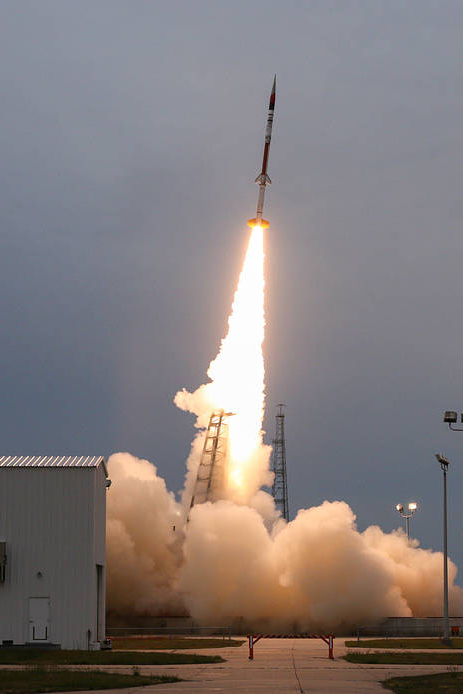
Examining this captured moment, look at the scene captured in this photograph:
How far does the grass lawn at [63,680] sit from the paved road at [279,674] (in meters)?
1.18

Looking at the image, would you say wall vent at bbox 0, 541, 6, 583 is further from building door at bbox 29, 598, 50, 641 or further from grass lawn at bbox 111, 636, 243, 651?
grass lawn at bbox 111, 636, 243, 651

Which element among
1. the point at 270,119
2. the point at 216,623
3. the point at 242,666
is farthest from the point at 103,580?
the point at 270,119

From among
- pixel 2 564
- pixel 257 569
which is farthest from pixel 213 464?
pixel 2 564

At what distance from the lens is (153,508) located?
85.2 metres

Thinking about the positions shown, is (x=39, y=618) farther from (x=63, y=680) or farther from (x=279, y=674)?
(x=279, y=674)

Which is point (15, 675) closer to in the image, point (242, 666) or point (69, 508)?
point (242, 666)

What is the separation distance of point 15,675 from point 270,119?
140ft

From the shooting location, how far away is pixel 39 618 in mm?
55500

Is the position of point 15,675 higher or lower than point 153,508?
lower

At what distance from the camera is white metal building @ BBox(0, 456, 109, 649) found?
55.5 meters

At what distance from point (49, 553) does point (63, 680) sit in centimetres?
2099

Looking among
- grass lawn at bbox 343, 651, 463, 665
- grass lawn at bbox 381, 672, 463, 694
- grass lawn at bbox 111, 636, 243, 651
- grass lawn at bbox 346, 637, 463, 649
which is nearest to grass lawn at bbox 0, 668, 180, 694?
grass lawn at bbox 381, 672, 463, 694

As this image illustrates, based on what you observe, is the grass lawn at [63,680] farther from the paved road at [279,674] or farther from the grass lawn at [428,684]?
the grass lawn at [428,684]

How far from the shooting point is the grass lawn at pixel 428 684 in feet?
108
